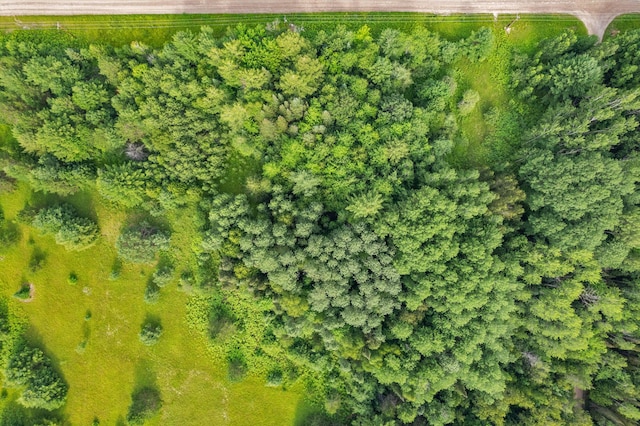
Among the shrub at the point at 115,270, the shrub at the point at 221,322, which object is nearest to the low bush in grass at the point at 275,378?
the shrub at the point at 221,322

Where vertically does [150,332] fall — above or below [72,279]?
below

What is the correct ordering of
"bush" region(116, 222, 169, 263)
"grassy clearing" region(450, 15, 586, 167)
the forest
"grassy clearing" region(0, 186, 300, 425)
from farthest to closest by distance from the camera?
"grassy clearing" region(450, 15, 586, 167)
"grassy clearing" region(0, 186, 300, 425)
"bush" region(116, 222, 169, 263)
the forest

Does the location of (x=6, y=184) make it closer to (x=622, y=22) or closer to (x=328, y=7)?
(x=328, y=7)

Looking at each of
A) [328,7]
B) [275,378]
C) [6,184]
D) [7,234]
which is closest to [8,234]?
[7,234]

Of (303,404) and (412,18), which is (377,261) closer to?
(303,404)

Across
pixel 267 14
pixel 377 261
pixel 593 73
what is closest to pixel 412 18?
pixel 267 14

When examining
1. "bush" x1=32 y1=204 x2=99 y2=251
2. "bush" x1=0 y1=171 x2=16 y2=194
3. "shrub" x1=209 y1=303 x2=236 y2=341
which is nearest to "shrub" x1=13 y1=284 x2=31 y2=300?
"bush" x1=32 y1=204 x2=99 y2=251

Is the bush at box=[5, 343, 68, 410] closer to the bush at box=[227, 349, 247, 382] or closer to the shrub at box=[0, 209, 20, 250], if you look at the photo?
the shrub at box=[0, 209, 20, 250]
